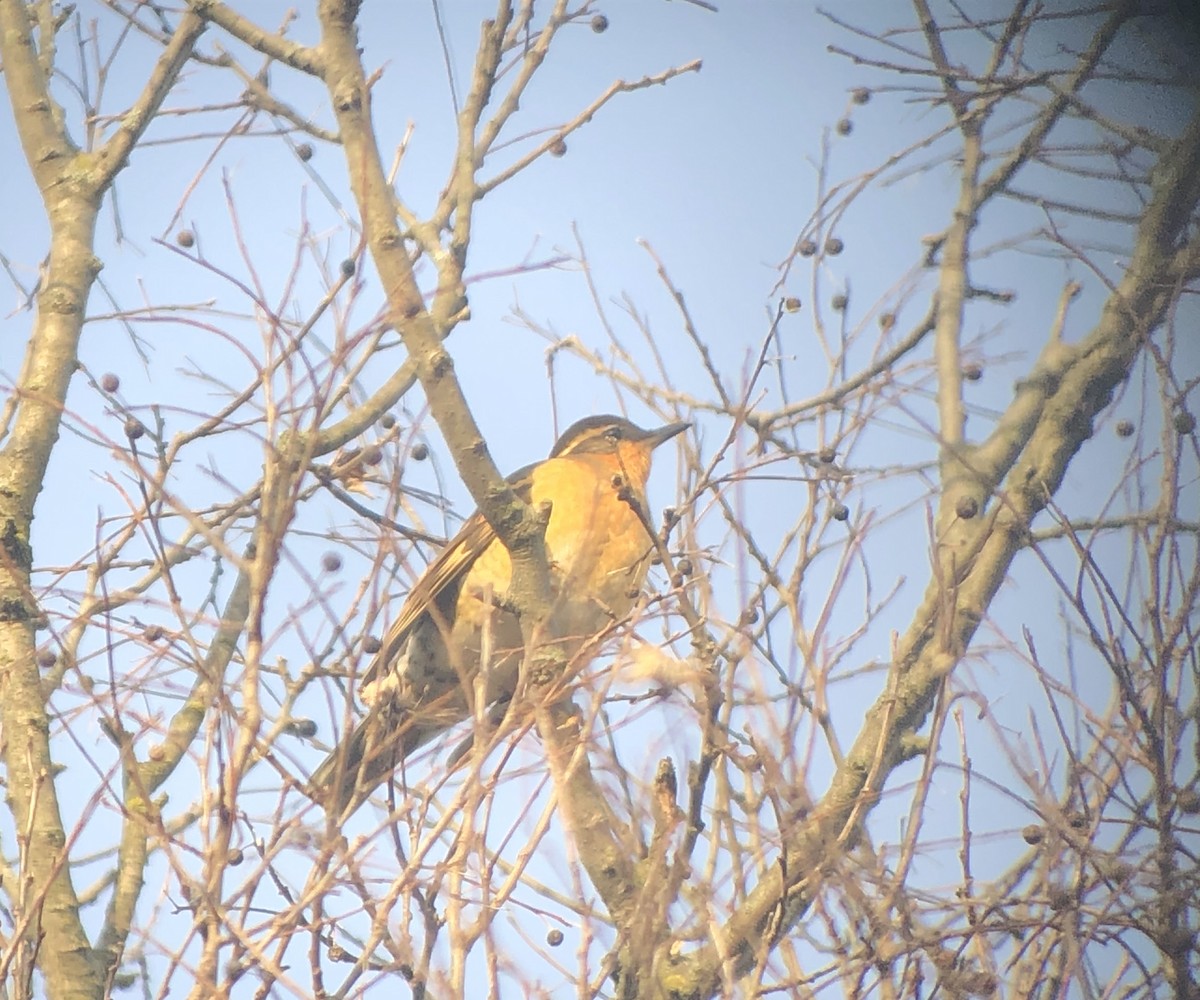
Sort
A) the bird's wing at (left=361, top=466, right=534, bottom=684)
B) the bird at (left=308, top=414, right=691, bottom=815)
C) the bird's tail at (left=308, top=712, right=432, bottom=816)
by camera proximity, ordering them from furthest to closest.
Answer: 1. the bird's wing at (left=361, top=466, right=534, bottom=684)
2. the bird at (left=308, top=414, right=691, bottom=815)
3. the bird's tail at (left=308, top=712, right=432, bottom=816)

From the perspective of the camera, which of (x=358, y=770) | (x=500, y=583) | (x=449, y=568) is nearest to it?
(x=358, y=770)

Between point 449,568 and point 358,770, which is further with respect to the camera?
point 449,568

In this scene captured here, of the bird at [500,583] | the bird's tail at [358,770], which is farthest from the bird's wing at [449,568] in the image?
the bird's tail at [358,770]

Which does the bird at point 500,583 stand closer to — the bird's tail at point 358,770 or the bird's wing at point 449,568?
the bird's wing at point 449,568

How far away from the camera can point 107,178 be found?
4273mm

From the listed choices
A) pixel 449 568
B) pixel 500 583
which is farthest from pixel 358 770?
pixel 500 583

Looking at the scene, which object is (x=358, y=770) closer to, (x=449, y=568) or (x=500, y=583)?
(x=449, y=568)

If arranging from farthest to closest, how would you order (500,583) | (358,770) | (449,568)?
(500,583) < (449,568) < (358,770)

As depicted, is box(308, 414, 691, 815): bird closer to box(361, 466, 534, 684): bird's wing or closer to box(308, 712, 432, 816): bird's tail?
box(361, 466, 534, 684): bird's wing

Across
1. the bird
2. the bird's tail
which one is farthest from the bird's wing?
the bird's tail

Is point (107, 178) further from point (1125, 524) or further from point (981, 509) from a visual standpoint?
point (1125, 524)

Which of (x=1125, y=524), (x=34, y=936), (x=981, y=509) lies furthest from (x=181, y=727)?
(x=1125, y=524)

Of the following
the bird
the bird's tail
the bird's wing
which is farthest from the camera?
the bird's wing

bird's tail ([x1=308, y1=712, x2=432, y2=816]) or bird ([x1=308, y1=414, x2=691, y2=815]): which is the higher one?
bird ([x1=308, y1=414, x2=691, y2=815])
